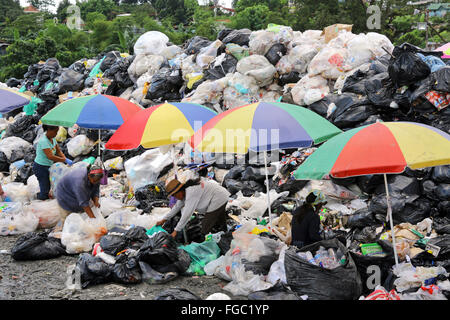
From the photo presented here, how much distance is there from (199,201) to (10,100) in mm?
3234

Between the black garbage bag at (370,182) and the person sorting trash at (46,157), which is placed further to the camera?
the person sorting trash at (46,157)

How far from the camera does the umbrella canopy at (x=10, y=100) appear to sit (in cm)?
620

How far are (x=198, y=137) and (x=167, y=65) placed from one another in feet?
19.9

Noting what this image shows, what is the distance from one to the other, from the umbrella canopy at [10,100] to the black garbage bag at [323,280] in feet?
14.4

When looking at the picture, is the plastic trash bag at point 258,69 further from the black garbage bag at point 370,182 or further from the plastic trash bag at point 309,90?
the black garbage bag at point 370,182

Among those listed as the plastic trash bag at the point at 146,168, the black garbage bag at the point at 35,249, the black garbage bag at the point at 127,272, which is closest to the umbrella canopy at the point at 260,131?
the black garbage bag at the point at 127,272

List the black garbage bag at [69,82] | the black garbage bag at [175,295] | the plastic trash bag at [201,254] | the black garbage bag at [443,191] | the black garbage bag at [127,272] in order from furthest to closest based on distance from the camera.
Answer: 1. the black garbage bag at [69,82]
2. the black garbage bag at [443,191]
3. the plastic trash bag at [201,254]
4. the black garbage bag at [127,272]
5. the black garbage bag at [175,295]

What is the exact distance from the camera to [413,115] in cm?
609

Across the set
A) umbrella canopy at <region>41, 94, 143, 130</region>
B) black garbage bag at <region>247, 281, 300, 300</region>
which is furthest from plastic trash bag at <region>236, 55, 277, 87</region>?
black garbage bag at <region>247, 281, 300, 300</region>

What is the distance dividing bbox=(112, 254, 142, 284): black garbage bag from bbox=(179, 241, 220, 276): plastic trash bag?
18.8 inches

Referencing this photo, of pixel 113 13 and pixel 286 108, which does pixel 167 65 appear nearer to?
pixel 286 108

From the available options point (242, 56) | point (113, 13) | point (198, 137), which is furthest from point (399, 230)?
point (113, 13)

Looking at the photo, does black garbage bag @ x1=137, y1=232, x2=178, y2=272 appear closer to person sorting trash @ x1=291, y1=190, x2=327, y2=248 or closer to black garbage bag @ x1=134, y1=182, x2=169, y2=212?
person sorting trash @ x1=291, y1=190, x2=327, y2=248

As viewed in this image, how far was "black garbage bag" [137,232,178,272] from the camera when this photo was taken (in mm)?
4266
